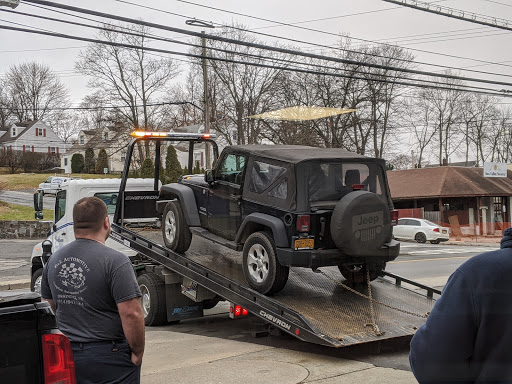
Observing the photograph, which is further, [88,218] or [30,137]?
[30,137]

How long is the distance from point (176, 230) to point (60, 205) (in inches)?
141

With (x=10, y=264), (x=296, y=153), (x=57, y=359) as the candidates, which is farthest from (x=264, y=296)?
(x=10, y=264)

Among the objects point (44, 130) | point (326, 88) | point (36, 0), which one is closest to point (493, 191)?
point (326, 88)

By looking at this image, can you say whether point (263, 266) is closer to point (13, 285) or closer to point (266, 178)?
point (266, 178)

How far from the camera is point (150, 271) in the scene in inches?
386

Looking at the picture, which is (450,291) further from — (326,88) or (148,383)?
(326,88)

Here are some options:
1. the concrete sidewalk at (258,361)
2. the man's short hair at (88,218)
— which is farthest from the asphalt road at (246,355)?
the man's short hair at (88,218)

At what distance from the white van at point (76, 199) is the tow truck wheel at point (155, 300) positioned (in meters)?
1.78

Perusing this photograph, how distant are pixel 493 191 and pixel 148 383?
40160mm

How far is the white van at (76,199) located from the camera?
11.5 meters

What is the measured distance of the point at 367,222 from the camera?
25.1 ft

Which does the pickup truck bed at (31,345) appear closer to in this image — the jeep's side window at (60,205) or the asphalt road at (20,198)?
the jeep's side window at (60,205)

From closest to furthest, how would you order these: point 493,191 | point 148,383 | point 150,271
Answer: point 148,383 → point 150,271 → point 493,191

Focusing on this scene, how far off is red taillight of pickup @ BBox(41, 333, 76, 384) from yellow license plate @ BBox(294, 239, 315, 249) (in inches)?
183
